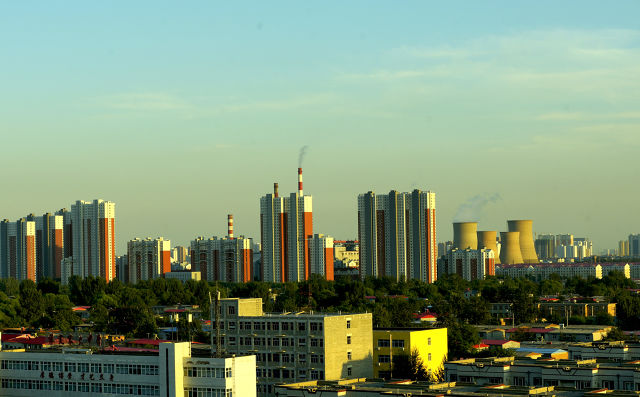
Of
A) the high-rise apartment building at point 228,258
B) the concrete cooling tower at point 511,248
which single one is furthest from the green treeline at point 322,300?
the concrete cooling tower at point 511,248

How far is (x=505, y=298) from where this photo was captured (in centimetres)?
10475

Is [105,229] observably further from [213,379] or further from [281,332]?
[213,379]

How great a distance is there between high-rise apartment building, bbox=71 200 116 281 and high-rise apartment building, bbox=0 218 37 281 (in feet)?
49.1

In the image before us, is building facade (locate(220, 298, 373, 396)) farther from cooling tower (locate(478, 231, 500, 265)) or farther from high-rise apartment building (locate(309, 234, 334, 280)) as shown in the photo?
cooling tower (locate(478, 231, 500, 265))

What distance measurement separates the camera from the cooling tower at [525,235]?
183 m

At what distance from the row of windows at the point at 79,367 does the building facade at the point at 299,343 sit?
1149 cm

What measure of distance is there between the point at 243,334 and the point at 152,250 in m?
119

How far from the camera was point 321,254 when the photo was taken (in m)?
151

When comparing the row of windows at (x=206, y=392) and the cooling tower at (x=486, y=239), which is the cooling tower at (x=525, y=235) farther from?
the row of windows at (x=206, y=392)

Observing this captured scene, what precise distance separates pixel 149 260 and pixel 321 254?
3191 centimetres

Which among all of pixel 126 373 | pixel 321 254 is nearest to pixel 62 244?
pixel 321 254

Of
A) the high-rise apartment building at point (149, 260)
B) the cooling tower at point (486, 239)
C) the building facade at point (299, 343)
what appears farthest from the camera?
the cooling tower at point (486, 239)

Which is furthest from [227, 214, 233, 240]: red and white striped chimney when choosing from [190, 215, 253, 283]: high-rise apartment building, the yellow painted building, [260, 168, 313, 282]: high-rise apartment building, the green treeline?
the yellow painted building

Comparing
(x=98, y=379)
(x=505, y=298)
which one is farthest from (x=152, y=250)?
(x=98, y=379)
